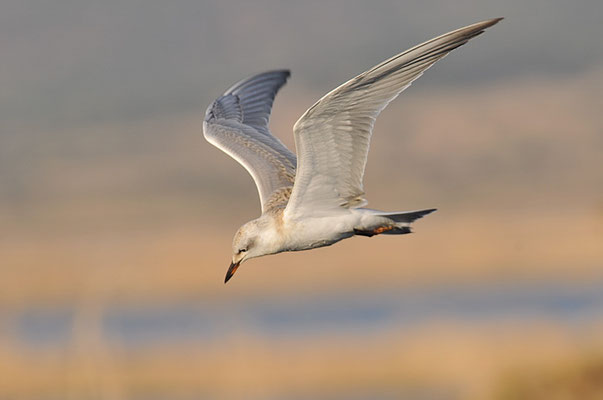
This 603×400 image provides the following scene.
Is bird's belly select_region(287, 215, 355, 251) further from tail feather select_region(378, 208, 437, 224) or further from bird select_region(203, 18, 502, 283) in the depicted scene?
tail feather select_region(378, 208, 437, 224)

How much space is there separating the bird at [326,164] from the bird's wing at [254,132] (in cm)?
1

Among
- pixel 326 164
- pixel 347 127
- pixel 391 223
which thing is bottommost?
pixel 391 223

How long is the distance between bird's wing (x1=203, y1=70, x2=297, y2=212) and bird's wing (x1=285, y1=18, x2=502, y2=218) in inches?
43.7

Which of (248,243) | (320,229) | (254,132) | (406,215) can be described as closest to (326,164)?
(320,229)

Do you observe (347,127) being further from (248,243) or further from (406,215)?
(248,243)

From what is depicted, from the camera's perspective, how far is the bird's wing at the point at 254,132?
465 inches

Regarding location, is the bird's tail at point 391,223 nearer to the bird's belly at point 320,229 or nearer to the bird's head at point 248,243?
the bird's belly at point 320,229

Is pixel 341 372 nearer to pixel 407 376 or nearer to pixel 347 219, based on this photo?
pixel 407 376

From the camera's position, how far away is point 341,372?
19094 mm

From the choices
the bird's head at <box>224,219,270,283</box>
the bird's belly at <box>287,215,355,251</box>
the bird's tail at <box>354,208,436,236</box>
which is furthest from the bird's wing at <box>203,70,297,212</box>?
the bird's tail at <box>354,208,436,236</box>

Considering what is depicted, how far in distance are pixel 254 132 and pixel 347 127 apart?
3643mm

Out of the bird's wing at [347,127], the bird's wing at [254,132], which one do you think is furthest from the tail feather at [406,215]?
the bird's wing at [254,132]

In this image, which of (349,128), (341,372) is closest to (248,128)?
(349,128)

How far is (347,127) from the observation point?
9.55 metres
